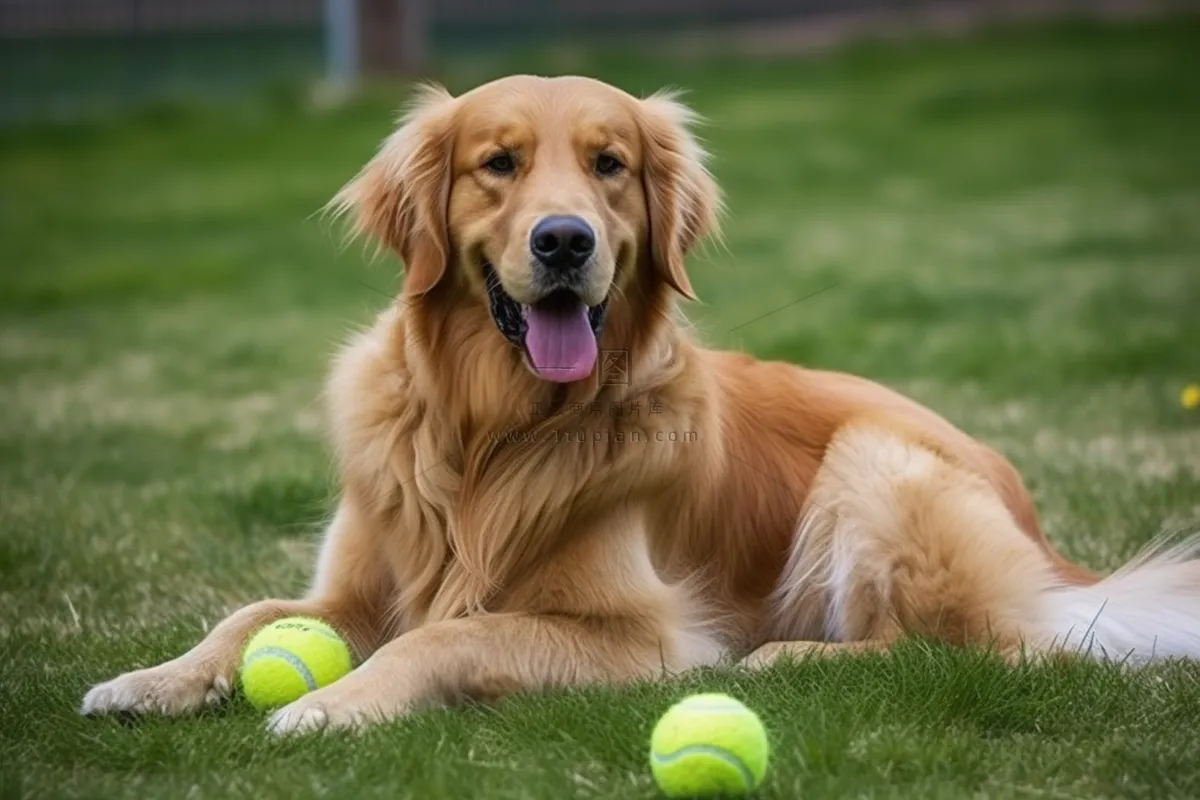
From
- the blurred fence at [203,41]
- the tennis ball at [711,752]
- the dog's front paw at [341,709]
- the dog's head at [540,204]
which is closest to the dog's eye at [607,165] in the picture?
the dog's head at [540,204]

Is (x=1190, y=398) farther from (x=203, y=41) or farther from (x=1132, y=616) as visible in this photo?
(x=203, y=41)

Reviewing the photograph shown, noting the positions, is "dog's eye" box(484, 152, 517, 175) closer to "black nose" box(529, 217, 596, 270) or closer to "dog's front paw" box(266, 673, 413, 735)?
"black nose" box(529, 217, 596, 270)

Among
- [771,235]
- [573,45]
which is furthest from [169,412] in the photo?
[573,45]

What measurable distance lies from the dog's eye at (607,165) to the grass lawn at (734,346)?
4.18 ft

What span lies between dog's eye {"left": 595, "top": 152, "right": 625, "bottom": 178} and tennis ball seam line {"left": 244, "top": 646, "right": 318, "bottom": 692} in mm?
1417

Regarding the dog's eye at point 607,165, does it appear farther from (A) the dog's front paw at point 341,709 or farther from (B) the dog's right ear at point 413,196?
(A) the dog's front paw at point 341,709

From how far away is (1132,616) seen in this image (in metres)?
4.29

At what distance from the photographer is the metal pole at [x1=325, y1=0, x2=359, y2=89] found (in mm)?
19719

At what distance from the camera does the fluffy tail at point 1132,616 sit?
166 inches

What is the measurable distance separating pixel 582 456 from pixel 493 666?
0.61 metres

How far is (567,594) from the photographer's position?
4066mm

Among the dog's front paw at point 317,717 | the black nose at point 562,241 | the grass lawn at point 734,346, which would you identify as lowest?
the grass lawn at point 734,346

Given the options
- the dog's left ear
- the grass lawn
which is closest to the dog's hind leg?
the grass lawn

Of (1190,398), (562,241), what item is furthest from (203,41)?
(562,241)
